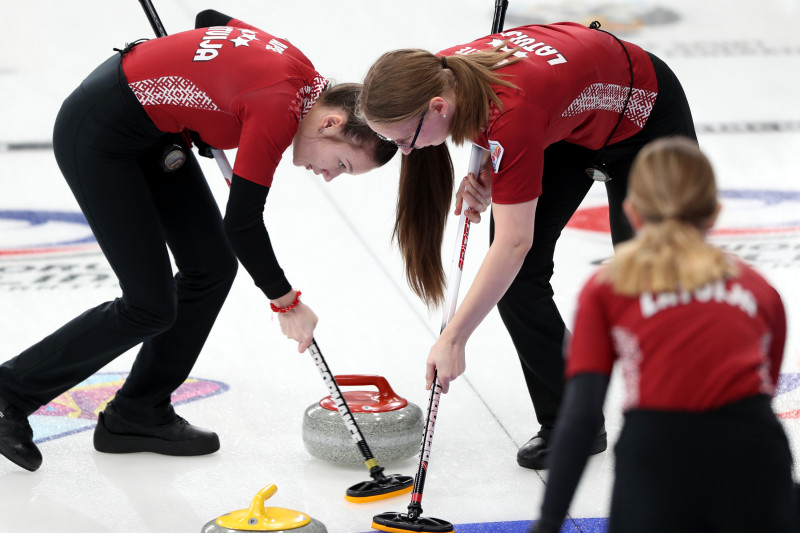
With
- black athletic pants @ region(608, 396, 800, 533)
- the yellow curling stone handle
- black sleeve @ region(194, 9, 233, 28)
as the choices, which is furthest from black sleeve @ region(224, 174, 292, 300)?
black athletic pants @ region(608, 396, 800, 533)

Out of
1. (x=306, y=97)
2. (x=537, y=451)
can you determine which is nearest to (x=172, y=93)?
(x=306, y=97)

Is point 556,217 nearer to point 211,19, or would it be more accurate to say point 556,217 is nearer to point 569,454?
point 211,19

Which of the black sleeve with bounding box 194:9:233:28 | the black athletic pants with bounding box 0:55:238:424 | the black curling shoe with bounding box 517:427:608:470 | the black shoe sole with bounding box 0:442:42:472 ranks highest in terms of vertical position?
the black sleeve with bounding box 194:9:233:28

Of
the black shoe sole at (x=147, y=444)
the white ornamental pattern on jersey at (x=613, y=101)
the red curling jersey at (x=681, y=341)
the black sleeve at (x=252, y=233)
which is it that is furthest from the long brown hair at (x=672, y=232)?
the black shoe sole at (x=147, y=444)

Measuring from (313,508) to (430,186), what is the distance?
0.80 m

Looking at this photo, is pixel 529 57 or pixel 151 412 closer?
pixel 529 57

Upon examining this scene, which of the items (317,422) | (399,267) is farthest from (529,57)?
(399,267)

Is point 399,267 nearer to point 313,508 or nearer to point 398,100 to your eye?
point 313,508

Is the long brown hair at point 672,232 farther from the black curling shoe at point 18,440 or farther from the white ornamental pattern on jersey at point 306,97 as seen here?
the black curling shoe at point 18,440

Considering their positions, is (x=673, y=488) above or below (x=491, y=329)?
above

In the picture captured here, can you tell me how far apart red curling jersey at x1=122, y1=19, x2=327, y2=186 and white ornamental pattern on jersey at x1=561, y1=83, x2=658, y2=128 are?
58 centimetres

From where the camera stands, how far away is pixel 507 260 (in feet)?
7.39

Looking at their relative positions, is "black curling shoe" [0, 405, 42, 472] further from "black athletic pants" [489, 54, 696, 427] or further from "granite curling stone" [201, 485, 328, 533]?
"black athletic pants" [489, 54, 696, 427]

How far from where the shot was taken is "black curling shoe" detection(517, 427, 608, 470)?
2.79 metres
